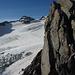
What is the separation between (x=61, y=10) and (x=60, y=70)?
27.7ft

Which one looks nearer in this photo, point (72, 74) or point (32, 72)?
point (72, 74)

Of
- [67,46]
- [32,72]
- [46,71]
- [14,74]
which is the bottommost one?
[14,74]

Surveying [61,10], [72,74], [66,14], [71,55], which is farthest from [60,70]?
[61,10]

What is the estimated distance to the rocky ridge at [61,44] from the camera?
11.4 metres

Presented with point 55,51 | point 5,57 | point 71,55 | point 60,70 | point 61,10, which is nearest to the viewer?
point 71,55

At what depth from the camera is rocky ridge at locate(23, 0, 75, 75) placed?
1138 cm

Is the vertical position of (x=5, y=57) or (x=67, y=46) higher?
(x=67, y=46)

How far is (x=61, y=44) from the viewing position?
40.2 feet

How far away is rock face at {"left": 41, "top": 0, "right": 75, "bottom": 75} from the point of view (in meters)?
11.4

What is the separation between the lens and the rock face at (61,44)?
11375mm

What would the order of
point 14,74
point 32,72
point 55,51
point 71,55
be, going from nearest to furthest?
point 71,55 < point 55,51 < point 32,72 < point 14,74

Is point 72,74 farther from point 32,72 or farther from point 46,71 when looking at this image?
point 32,72

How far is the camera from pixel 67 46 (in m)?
11.5

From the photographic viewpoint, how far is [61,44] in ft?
40.2
